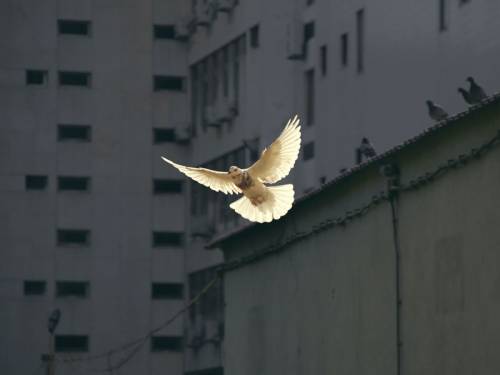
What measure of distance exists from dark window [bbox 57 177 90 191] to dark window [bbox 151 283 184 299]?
5.80 meters

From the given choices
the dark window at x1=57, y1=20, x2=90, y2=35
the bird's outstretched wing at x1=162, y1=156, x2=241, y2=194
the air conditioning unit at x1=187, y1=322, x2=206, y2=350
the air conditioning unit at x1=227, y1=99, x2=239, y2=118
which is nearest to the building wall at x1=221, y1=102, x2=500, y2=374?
the bird's outstretched wing at x1=162, y1=156, x2=241, y2=194

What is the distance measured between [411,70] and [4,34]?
3748cm

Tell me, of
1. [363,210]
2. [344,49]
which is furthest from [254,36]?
[363,210]

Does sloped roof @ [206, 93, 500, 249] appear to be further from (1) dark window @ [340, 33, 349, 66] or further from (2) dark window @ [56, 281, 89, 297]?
(2) dark window @ [56, 281, 89, 297]

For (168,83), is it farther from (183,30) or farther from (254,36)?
(254,36)

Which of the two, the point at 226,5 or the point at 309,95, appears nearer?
the point at 309,95

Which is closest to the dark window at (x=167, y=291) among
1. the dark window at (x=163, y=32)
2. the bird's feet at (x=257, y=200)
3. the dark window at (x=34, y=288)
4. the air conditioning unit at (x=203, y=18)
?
the dark window at (x=34, y=288)

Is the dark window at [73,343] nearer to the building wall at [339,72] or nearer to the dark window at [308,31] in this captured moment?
the building wall at [339,72]

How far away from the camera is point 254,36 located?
80375 millimetres

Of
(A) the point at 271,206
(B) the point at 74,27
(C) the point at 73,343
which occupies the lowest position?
(A) the point at 271,206

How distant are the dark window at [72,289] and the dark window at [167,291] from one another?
127 inches

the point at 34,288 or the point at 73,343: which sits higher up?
the point at 34,288

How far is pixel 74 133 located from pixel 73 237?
507 centimetres

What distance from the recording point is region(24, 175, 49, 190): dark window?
307 ft
